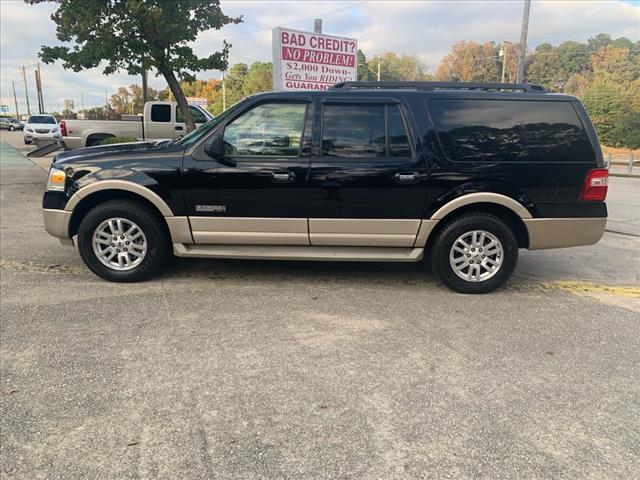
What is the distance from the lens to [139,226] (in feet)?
16.2

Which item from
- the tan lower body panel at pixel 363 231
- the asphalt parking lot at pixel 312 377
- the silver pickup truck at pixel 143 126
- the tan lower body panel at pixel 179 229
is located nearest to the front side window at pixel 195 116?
the silver pickup truck at pixel 143 126

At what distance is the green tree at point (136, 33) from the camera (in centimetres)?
1182

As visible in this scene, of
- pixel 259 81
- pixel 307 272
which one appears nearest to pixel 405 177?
pixel 307 272

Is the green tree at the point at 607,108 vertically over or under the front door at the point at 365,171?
over

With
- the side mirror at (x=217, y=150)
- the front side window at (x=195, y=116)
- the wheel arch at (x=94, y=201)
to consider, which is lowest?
the wheel arch at (x=94, y=201)

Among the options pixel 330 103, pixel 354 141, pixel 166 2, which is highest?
pixel 166 2

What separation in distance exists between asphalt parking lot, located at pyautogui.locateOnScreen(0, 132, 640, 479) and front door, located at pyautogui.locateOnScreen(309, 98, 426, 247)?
730mm

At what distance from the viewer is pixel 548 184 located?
15.7 ft

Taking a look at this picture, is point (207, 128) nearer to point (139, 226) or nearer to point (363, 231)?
point (139, 226)

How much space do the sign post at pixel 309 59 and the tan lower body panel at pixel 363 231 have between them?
253 inches

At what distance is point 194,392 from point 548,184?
3768 millimetres

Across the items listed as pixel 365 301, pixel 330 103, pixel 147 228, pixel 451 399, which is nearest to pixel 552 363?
pixel 451 399

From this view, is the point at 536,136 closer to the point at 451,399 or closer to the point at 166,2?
the point at 451,399

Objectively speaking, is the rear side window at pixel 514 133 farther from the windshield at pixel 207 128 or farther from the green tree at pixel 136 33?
the green tree at pixel 136 33
